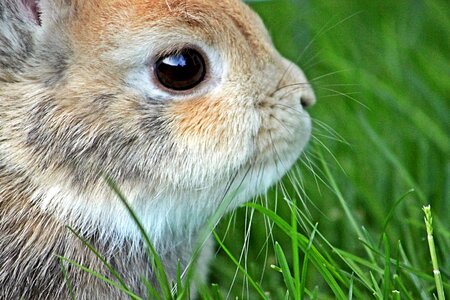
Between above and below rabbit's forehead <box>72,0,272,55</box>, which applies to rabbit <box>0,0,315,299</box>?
below

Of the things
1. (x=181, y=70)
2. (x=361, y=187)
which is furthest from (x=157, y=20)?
(x=361, y=187)

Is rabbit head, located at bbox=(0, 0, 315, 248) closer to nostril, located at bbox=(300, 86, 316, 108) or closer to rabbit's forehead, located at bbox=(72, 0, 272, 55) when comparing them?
rabbit's forehead, located at bbox=(72, 0, 272, 55)

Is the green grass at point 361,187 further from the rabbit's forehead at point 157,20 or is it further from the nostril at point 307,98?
the rabbit's forehead at point 157,20

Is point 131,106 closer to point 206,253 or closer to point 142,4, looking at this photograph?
point 142,4

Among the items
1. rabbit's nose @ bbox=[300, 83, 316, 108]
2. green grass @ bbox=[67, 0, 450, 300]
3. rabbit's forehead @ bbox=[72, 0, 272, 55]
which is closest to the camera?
rabbit's forehead @ bbox=[72, 0, 272, 55]

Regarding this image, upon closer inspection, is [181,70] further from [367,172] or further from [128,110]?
[367,172]

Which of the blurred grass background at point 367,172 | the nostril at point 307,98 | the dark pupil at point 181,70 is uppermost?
the dark pupil at point 181,70

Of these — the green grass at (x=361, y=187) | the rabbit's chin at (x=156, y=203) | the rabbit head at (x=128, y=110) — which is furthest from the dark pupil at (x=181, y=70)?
the green grass at (x=361, y=187)

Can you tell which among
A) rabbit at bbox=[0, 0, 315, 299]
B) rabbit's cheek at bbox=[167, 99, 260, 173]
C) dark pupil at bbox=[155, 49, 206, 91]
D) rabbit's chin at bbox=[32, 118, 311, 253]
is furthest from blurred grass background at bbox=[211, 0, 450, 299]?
dark pupil at bbox=[155, 49, 206, 91]
